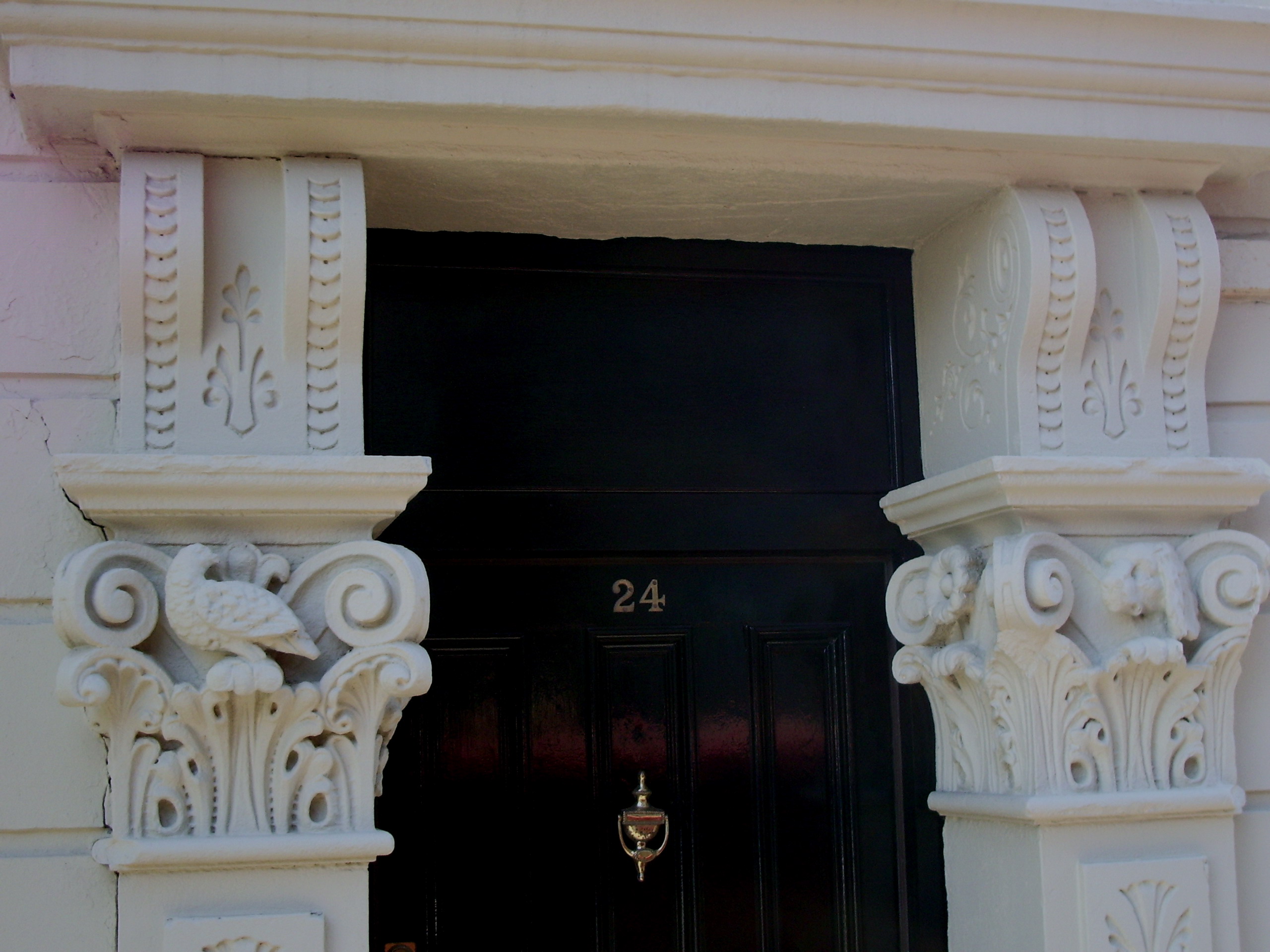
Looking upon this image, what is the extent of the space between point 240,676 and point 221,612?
119 mm

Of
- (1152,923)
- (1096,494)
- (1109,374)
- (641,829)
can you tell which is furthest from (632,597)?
(1152,923)

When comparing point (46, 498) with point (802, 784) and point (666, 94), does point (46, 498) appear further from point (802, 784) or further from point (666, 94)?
point (802, 784)

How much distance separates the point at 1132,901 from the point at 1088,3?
1.83m

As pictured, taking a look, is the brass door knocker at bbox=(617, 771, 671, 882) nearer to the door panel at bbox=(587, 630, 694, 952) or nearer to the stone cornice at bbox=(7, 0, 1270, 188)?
the door panel at bbox=(587, 630, 694, 952)

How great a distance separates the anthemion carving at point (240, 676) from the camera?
2201mm

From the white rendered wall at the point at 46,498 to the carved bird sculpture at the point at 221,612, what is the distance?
278 mm

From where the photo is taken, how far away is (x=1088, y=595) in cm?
262

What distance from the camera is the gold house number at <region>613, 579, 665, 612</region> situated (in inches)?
114

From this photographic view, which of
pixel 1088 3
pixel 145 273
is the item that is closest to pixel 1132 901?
pixel 1088 3

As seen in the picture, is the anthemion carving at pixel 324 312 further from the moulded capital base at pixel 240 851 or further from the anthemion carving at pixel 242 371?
the moulded capital base at pixel 240 851

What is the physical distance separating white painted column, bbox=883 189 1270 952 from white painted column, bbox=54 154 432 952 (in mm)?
1215

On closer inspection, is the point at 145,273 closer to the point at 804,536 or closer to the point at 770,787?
the point at 804,536

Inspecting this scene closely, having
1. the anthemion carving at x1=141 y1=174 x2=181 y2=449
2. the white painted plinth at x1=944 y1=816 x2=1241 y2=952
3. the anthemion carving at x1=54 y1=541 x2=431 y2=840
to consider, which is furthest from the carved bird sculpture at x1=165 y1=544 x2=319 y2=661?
the white painted plinth at x1=944 y1=816 x2=1241 y2=952

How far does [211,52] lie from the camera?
2232 millimetres
